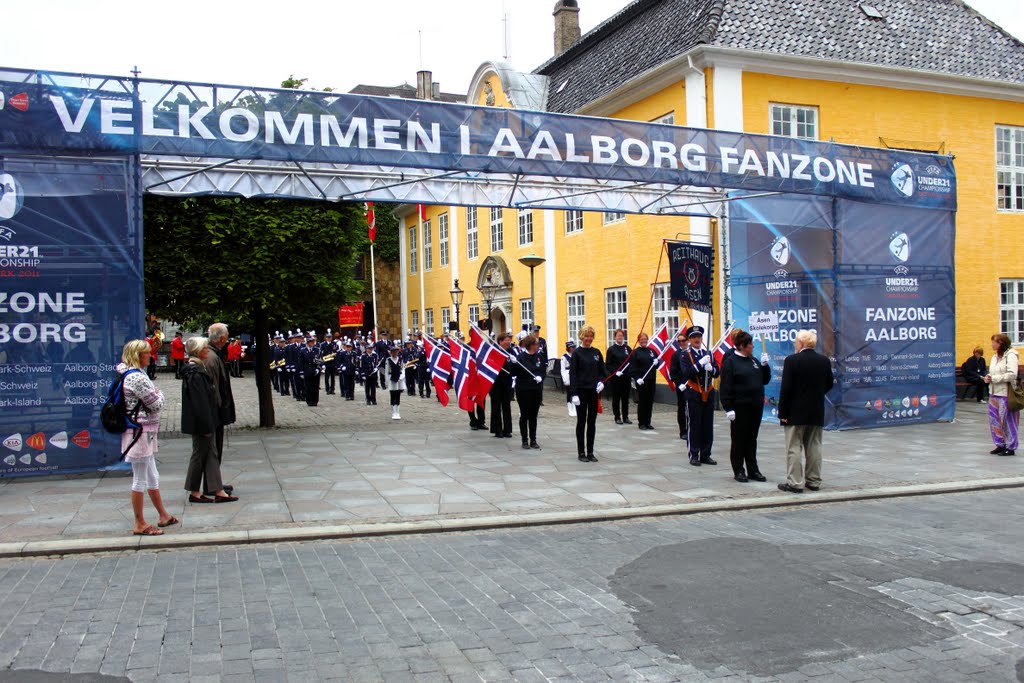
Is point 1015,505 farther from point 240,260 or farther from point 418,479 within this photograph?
point 240,260

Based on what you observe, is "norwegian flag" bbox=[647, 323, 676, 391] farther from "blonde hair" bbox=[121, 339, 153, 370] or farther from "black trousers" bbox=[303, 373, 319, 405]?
"black trousers" bbox=[303, 373, 319, 405]

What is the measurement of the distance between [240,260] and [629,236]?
1138 centimetres

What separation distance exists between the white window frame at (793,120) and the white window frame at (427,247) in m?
21.5

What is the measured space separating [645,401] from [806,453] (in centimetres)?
618

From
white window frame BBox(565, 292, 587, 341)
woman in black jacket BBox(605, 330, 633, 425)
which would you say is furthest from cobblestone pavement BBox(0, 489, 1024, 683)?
white window frame BBox(565, 292, 587, 341)

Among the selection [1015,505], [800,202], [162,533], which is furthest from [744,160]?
[162,533]

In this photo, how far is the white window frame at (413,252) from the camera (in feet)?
135

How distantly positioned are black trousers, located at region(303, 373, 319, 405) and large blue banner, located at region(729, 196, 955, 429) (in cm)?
1104

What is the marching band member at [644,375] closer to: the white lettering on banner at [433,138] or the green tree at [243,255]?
the white lettering on banner at [433,138]

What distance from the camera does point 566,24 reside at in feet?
106

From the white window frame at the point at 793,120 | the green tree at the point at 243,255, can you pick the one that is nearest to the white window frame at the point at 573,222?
the white window frame at the point at 793,120

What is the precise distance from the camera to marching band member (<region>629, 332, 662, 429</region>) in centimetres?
1581

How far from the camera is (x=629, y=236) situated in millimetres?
22656

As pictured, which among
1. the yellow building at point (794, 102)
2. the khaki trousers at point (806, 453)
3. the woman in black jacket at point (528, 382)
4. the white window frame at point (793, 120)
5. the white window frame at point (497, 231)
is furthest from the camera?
the white window frame at point (497, 231)
